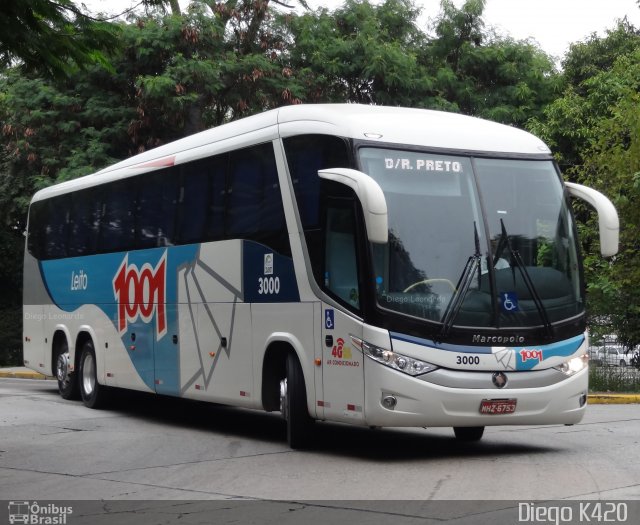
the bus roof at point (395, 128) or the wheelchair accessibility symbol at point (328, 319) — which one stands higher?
the bus roof at point (395, 128)

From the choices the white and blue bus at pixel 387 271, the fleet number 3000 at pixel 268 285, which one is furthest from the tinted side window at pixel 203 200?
the fleet number 3000 at pixel 268 285

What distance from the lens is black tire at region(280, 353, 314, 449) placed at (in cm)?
1276

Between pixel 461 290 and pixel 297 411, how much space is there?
7.77 ft

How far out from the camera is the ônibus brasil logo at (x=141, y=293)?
1662 centimetres

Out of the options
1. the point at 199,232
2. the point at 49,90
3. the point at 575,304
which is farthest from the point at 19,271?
the point at 575,304

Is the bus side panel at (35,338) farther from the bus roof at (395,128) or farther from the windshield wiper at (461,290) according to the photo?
the windshield wiper at (461,290)

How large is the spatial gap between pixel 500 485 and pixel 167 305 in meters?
7.57

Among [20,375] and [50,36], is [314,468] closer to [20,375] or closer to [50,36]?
[50,36]

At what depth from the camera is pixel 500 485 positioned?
392 inches

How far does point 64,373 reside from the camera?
20.6 meters

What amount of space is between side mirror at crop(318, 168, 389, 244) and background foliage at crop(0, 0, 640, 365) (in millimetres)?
12539

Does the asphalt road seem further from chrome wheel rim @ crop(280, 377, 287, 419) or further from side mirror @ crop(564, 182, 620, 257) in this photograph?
side mirror @ crop(564, 182, 620, 257)

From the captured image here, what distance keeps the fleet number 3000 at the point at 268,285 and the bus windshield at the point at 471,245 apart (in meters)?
2.00

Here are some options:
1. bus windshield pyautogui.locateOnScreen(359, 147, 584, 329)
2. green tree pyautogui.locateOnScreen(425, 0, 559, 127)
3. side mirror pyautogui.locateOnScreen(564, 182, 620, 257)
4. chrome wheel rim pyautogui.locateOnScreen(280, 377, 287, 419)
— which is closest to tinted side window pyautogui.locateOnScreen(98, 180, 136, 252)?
chrome wheel rim pyautogui.locateOnScreen(280, 377, 287, 419)
